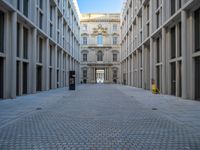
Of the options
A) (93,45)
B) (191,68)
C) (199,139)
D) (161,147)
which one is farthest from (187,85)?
(93,45)

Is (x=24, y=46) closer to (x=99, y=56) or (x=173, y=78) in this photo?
(x=173, y=78)

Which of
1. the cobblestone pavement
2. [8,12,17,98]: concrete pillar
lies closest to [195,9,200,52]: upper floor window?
the cobblestone pavement

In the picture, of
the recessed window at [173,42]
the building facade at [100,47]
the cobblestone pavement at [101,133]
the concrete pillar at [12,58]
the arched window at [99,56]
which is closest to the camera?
the cobblestone pavement at [101,133]

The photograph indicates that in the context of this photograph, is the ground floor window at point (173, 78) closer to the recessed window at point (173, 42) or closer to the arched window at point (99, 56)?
the recessed window at point (173, 42)

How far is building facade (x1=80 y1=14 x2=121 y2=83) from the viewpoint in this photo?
69500mm

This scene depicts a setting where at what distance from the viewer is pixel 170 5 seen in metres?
19.8

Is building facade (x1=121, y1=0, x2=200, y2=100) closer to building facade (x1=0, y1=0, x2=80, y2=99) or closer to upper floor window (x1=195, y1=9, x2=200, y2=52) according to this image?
upper floor window (x1=195, y1=9, x2=200, y2=52)

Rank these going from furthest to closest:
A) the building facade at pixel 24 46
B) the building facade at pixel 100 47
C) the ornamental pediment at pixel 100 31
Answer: the ornamental pediment at pixel 100 31 < the building facade at pixel 100 47 < the building facade at pixel 24 46

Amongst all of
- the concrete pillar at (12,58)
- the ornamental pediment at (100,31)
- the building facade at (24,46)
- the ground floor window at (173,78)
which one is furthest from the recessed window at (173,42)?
the ornamental pediment at (100,31)

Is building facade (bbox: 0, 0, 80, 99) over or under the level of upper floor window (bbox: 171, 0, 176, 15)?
under

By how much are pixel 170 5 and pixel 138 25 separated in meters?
15.7

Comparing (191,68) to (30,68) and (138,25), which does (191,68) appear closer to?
(30,68)

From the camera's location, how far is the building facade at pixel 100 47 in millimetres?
69500

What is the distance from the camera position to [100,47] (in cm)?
7019
